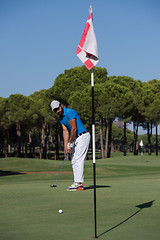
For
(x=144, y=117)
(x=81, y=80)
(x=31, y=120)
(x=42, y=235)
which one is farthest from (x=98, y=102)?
(x=42, y=235)

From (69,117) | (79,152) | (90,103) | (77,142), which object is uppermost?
(90,103)

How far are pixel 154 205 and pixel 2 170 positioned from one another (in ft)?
88.6

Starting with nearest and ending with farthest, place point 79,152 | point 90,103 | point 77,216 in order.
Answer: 1. point 77,216
2. point 79,152
3. point 90,103

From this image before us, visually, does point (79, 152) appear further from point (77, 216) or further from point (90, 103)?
point (90, 103)

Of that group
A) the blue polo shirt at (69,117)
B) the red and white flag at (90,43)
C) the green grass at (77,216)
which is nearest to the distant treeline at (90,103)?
the blue polo shirt at (69,117)

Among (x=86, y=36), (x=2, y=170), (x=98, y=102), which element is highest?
(x=98, y=102)

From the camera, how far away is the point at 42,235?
203 inches

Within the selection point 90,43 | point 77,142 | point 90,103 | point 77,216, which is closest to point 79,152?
point 77,142

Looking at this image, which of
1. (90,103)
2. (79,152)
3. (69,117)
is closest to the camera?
(69,117)

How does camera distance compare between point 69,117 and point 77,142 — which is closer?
point 69,117

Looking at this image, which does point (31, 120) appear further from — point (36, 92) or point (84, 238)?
point (84, 238)

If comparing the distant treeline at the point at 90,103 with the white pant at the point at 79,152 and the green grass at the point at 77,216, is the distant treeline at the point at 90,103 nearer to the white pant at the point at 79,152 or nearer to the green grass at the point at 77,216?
the white pant at the point at 79,152

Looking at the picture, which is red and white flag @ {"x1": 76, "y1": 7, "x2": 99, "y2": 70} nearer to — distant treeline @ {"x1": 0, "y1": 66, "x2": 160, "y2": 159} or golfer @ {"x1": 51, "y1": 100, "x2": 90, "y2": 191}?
golfer @ {"x1": 51, "y1": 100, "x2": 90, "y2": 191}

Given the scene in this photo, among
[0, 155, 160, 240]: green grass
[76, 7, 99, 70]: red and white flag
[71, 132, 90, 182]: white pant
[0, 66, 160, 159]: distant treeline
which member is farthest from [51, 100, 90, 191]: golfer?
[0, 66, 160, 159]: distant treeline
